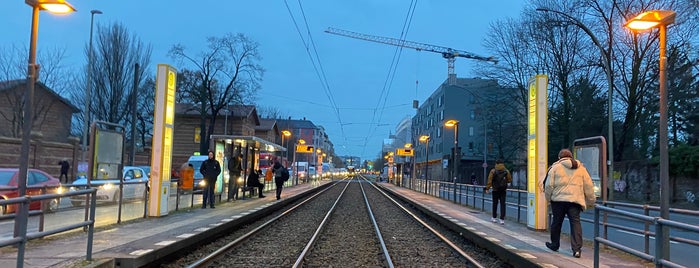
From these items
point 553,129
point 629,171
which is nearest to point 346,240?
point 629,171

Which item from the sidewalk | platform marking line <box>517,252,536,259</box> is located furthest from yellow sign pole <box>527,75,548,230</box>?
platform marking line <box>517,252,536,259</box>

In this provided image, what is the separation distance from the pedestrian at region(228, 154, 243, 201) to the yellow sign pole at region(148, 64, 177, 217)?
5.63 metres

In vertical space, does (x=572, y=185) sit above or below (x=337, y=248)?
above

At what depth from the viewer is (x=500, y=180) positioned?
14406mm

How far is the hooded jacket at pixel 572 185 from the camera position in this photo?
856cm

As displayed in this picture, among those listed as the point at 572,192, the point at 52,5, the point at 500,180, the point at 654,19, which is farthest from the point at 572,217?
the point at 52,5

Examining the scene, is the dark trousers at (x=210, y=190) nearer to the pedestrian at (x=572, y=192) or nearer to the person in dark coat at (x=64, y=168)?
the pedestrian at (x=572, y=192)

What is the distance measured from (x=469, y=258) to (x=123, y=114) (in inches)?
1514

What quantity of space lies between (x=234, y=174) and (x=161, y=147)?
667 cm

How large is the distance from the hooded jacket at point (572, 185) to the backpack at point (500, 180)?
5635mm

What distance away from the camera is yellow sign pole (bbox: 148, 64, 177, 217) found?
13.5 m

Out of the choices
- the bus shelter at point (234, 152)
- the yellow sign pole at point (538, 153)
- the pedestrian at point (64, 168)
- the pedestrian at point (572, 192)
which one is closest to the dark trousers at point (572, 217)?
the pedestrian at point (572, 192)

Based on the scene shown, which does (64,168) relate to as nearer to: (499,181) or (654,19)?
(499,181)

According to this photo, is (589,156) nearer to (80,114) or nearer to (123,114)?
(123,114)
